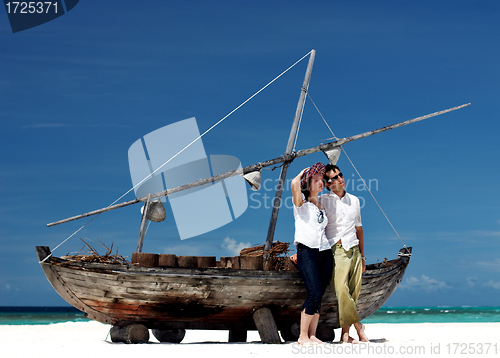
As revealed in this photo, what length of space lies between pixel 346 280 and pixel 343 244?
1.64 feet

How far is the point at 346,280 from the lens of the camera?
267 inches

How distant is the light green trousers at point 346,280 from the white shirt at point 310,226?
0.37 m

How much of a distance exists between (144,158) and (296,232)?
3.46 m

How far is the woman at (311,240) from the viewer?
6.56 m

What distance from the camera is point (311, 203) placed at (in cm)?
668

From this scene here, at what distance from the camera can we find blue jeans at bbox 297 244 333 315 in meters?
6.58

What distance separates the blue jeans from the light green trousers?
11cm

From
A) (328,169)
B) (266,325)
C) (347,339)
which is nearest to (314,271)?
(347,339)

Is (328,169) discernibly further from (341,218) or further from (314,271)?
(314,271)

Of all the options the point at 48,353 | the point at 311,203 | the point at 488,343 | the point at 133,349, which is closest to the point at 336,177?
the point at 311,203

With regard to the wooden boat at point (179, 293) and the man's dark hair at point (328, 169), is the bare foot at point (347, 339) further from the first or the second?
the man's dark hair at point (328, 169)

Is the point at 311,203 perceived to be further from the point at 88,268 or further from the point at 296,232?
the point at 88,268

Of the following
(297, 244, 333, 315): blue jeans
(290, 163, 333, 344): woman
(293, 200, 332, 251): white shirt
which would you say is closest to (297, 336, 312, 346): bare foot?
(290, 163, 333, 344): woman

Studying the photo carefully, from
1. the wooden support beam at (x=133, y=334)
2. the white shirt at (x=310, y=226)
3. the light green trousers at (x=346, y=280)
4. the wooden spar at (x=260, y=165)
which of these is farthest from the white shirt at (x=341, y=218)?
the wooden support beam at (x=133, y=334)
